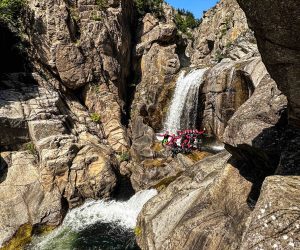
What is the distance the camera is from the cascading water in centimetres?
1678

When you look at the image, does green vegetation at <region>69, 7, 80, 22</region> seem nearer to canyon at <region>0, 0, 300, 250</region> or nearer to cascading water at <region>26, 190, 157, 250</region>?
canyon at <region>0, 0, 300, 250</region>

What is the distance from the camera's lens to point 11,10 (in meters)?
30.0

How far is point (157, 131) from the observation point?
3153 cm

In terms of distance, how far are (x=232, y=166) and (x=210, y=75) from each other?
17677 mm

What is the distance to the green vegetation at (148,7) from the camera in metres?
42.6

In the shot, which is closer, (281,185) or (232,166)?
Result: (281,185)

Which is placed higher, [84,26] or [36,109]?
[84,26]

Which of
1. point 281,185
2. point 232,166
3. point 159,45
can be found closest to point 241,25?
point 159,45

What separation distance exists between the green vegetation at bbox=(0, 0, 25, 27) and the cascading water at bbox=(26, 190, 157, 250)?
71.6 ft

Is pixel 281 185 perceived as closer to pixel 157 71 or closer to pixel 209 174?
pixel 209 174

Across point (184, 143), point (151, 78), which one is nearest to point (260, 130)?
point (184, 143)

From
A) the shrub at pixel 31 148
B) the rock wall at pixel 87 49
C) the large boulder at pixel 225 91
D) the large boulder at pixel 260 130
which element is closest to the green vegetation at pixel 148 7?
the rock wall at pixel 87 49

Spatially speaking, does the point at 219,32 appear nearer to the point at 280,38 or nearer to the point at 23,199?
the point at 23,199

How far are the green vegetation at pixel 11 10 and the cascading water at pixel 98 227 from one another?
2182cm
